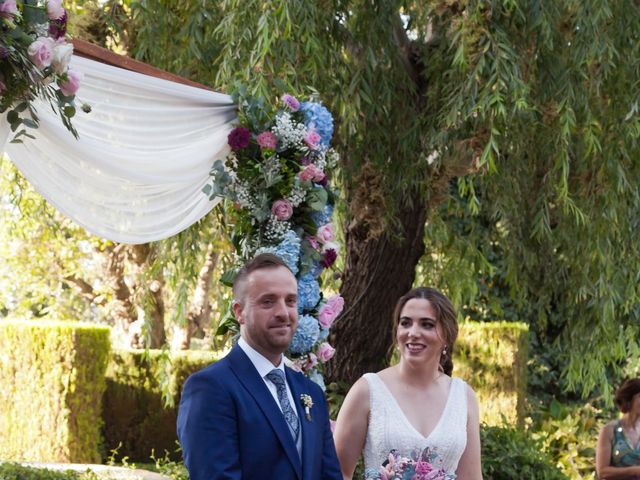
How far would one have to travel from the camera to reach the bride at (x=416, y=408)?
3.78 metres

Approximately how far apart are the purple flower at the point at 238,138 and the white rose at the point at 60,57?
147cm

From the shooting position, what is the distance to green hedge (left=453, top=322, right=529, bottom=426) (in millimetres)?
10125

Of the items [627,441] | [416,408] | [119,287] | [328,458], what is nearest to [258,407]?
[328,458]

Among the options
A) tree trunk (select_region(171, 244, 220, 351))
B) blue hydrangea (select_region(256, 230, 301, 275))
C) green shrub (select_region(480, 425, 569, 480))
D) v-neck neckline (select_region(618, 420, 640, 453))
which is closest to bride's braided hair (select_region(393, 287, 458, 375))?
blue hydrangea (select_region(256, 230, 301, 275))

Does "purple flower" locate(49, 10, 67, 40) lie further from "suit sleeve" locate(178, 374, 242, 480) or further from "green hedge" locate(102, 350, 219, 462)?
"green hedge" locate(102, 350, 219, 462)

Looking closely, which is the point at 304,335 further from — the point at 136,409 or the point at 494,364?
the point at 136,409

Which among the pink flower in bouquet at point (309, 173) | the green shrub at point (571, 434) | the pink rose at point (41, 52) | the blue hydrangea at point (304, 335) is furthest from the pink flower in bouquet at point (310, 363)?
the green shrub at point (571, 434)

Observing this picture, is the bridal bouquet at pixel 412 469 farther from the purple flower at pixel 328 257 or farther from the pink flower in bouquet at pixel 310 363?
the purple flower at pixel 328 257

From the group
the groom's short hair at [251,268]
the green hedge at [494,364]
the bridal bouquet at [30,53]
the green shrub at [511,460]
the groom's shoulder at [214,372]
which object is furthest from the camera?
the green hedge at [494,364]

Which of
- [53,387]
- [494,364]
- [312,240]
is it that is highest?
[312,240]

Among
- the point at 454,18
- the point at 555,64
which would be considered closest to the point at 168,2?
the point at 454,18

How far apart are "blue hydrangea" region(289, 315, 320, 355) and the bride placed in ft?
2.67

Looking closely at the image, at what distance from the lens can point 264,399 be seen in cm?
287

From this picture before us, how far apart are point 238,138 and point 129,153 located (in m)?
0.53
